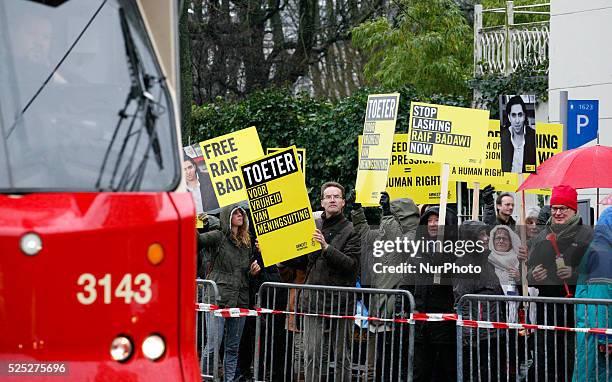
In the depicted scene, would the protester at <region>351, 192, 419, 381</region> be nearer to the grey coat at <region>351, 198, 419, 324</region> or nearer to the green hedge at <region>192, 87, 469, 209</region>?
the grey coat at <region>351, 198, 419, 324</region>

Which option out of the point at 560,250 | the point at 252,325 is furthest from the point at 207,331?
the point at 560,250

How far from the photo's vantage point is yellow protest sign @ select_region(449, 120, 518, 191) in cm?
1478

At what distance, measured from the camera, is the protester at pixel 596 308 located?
398 inches

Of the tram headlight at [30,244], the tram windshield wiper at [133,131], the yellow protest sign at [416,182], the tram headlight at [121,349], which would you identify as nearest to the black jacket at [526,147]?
the yellow protest sign at [416,182]

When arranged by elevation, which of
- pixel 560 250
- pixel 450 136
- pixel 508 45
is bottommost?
pixel 560 250

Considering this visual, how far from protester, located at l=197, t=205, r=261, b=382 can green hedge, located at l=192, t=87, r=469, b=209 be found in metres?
9.42

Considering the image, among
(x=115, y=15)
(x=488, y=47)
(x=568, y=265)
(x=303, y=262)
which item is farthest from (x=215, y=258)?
(x=488, y=47)

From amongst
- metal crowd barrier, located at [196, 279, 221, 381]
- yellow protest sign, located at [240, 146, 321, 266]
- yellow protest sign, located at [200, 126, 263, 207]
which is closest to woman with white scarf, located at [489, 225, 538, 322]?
yellow protest sign, located at [240, 146, 321, 266]

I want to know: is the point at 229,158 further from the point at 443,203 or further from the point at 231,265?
the point at 443,203

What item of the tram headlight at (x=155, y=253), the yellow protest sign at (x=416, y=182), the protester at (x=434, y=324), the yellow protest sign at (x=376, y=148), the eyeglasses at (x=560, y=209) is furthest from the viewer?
the yellow protest sign at (x=416, y=182)

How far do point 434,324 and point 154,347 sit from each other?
5.76 metres

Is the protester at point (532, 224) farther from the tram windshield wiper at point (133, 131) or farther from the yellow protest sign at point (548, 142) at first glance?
the tram windshield wiper at point (133, 131)

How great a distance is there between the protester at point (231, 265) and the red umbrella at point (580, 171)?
2.81m

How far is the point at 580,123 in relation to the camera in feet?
49.1
